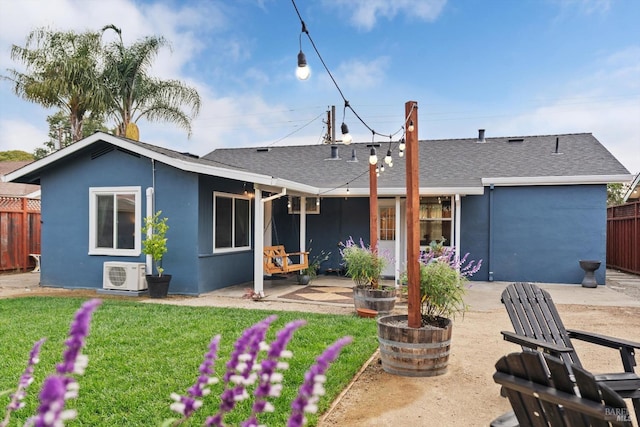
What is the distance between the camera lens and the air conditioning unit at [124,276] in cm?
845

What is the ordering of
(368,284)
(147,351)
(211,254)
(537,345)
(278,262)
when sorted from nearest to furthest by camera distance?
(537,345), (147,351), (368,284), (211,254), (278,262)

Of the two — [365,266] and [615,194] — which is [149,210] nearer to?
[365,266]

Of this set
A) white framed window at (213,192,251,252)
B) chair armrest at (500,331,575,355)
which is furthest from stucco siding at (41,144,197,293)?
chair armrest at (500,331,575,355)

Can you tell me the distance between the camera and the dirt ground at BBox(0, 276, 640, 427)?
10.8 ft

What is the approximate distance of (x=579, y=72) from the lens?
13.7 m

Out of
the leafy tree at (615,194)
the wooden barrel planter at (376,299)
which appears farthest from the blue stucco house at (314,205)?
the leafy tree at (615,194)

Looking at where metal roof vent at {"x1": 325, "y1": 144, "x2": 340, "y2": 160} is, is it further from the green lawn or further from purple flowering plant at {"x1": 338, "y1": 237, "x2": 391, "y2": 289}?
the green lawn

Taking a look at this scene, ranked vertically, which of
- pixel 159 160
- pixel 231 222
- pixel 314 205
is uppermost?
pixel 159 160

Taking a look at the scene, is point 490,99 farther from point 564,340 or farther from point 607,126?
point 564,340

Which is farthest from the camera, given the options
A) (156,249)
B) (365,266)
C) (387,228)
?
(387,228)

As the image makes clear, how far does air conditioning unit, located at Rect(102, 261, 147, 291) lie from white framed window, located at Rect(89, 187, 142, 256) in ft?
1.23

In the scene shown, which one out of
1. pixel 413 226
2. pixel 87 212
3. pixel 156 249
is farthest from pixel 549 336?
pixel 87 212

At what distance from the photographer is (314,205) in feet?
40.9

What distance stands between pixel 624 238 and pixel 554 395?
1432 cm
